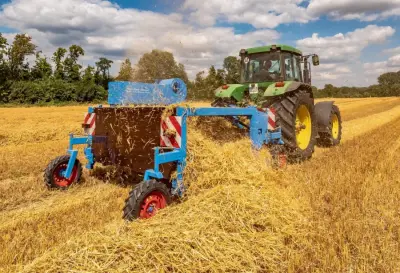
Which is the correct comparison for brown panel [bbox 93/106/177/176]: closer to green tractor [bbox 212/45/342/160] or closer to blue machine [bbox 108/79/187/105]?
blue machine [bbox 108/79/187/105]

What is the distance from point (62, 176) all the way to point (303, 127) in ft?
14.9

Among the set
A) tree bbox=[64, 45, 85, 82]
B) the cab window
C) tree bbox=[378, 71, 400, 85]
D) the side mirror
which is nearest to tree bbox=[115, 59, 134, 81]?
the cab window

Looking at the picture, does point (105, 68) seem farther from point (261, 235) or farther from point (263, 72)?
point (261, 235)

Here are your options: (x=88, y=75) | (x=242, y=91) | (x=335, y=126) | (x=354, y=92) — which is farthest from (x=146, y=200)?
(x=354, y=92)

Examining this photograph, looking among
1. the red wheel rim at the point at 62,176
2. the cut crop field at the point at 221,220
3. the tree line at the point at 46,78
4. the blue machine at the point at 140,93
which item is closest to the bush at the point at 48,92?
the tree line at the point at 46,78

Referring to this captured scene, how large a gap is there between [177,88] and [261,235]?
251 centimetres

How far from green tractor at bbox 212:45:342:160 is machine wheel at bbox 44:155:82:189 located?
10.2 ft

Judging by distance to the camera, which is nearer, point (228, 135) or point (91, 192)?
point (91, 192)

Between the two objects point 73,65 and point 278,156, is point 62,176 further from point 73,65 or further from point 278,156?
point 73,65

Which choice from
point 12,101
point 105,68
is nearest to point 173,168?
point 12,101

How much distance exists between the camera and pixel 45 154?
295 inches

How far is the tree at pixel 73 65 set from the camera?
3881 centimetres

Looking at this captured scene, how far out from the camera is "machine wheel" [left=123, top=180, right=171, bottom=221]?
3.34m

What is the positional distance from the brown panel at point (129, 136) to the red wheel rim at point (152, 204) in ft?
1.12
